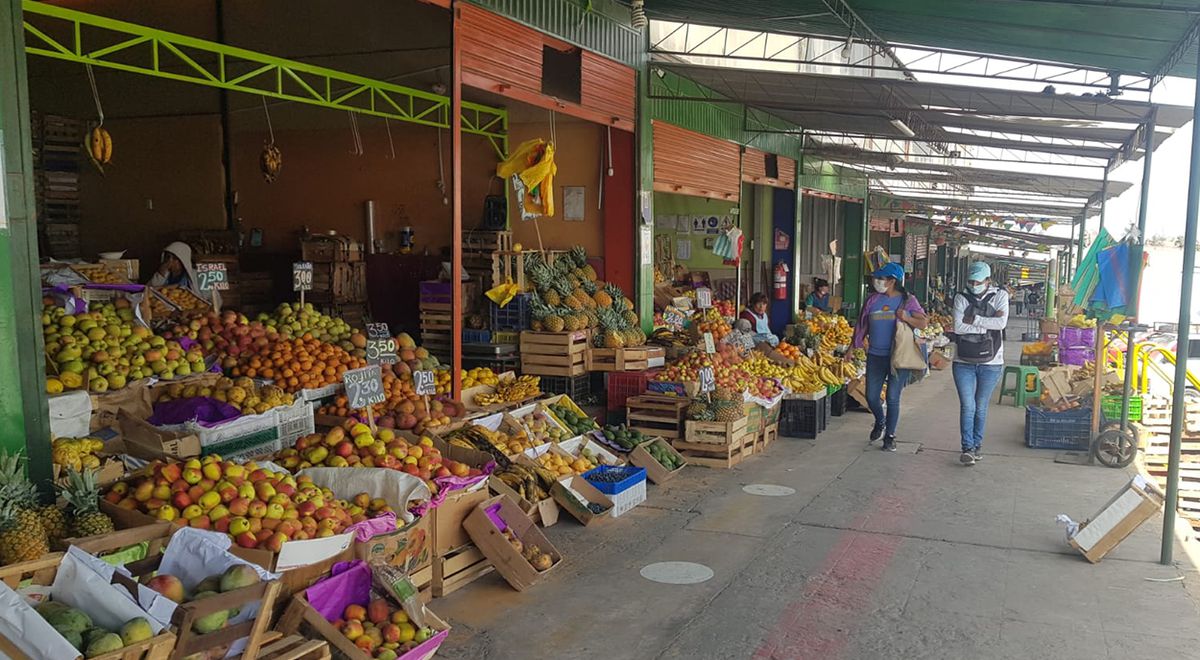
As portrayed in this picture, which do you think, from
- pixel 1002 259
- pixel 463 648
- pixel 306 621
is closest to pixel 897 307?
pixel 463 648

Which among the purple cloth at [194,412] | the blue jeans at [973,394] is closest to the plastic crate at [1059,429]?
the blue jeans at [973,394]

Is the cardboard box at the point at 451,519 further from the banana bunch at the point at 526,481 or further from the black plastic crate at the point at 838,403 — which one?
the black plastic crate at the point at 838,403

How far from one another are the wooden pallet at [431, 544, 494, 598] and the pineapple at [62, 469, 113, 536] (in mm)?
1762

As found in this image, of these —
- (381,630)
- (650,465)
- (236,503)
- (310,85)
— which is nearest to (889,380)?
(650,465)

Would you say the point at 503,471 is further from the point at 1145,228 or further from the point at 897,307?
the point at 1145,228

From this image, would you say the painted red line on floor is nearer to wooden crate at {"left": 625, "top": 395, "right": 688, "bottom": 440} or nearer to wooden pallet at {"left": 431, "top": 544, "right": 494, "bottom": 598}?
wooden pallet at {"left": 431, "top": 544, "right": 494, "bottom": 598}

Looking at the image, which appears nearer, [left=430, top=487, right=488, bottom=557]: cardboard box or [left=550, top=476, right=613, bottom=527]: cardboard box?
[left=430, top=487, right=488, bottom=557]: cardboard box

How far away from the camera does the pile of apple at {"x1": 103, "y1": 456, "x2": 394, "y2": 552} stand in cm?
421

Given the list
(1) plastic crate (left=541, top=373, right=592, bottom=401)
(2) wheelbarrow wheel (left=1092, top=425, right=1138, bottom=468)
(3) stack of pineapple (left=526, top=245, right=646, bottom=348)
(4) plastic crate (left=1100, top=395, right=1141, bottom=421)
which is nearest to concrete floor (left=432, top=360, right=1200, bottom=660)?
(2) wheelbarrow wheel (left=1092, top=425, right=1138, bottom=468)

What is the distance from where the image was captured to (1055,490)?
7574 mm

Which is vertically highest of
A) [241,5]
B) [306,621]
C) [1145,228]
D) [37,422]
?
[241,5]

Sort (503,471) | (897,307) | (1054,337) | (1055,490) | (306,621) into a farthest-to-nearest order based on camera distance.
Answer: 1. (1054,337)
2. (897,307)
3. (1055,490)
4. (503,471)
5. (306,621)

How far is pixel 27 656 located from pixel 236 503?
4.83ft

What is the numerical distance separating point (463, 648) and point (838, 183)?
61.5 ft
